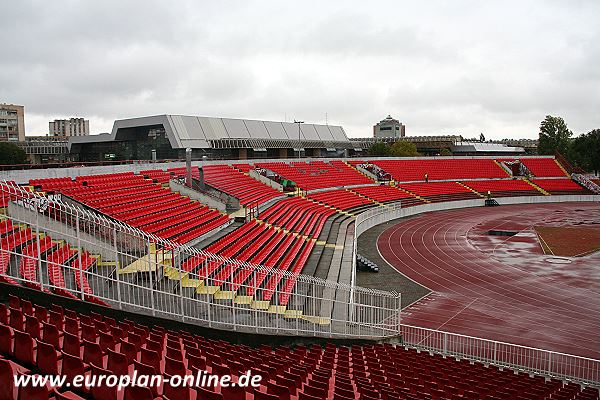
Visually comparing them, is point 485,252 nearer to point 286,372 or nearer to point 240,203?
point 240,203

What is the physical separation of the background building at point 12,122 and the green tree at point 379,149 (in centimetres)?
7146

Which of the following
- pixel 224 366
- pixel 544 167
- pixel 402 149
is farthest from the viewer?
pixel 402 149

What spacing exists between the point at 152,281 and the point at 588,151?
268 ft

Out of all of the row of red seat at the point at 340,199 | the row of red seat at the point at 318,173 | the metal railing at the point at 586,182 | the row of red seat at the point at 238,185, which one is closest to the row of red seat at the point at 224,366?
the row of red seat at the point at 238,185

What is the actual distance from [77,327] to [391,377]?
6.13m

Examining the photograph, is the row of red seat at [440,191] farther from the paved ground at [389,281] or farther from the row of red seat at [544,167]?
the paved ground at [389,281]

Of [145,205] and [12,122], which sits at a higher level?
[12,122]

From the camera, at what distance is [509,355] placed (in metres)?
15.4

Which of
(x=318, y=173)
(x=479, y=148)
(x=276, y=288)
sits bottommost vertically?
(x=276, y=288)

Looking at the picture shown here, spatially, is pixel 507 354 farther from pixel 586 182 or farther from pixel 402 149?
pixel 402 149

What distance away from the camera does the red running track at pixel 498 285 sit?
58.4ft

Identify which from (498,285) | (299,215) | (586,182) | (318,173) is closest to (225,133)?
(318,173)

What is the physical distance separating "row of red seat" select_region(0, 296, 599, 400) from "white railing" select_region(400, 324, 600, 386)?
7.18ft

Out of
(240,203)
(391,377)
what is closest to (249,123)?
(240,203)
